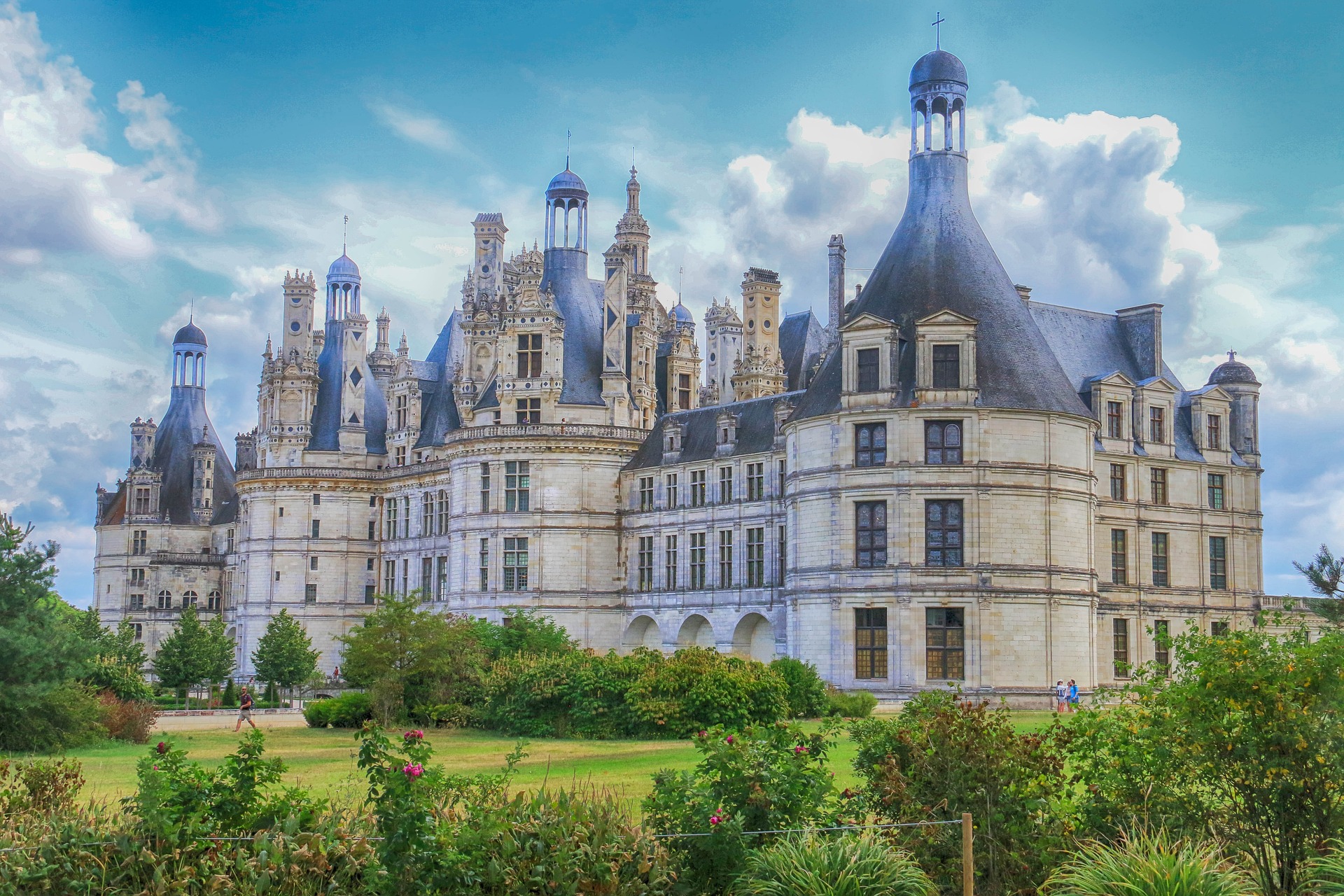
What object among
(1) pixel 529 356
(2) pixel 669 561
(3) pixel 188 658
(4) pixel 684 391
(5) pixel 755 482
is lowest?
(3) pixel 188 658

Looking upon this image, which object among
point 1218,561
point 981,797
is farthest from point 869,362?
point 981,797

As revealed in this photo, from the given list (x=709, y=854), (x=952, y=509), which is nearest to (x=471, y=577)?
(x=952, y=509)

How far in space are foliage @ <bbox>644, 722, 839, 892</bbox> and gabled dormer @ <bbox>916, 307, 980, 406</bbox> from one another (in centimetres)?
3182

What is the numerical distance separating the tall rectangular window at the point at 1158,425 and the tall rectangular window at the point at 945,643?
45.3 feet

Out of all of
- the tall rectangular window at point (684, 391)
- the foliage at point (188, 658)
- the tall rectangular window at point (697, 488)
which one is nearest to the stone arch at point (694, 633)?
the tall rectangular window at point (697, 488)

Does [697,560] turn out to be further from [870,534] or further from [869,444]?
[869,444]

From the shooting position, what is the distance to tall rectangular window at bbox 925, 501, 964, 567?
48312mm

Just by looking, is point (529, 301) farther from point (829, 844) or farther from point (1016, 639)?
point (829, 844)

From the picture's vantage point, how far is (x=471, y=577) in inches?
2638

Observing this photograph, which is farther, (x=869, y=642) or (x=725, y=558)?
(x=725, y=558)

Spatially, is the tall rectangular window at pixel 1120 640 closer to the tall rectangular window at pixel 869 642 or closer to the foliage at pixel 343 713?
the tall rectangular window at pixel 869 642

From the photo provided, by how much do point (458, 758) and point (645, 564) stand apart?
3475 centimetres

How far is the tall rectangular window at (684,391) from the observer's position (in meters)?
72.3

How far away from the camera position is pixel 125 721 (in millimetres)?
36938
